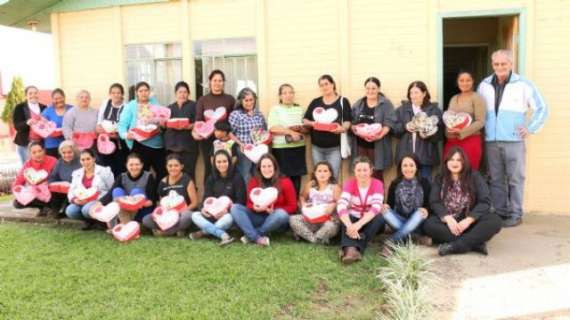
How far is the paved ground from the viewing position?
137 inches

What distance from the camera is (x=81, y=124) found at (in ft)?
21.6

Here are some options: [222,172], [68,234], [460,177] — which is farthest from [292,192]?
[68,234]

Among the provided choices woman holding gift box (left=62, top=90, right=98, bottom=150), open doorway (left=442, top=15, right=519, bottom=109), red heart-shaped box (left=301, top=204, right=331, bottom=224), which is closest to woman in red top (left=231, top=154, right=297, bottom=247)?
red heart-shaped box (left=301, top=204, right=331, bottom=224)

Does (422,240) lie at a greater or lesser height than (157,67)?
lesser

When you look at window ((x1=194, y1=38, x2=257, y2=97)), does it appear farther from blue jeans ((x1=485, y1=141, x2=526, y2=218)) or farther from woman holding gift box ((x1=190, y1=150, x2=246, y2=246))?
blue jeans ((x1=485, y1=141, x2=526, y2=218))

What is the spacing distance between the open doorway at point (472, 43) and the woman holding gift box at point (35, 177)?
5939 millimetres

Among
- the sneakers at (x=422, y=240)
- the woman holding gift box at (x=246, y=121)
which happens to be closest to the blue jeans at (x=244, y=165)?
the woman holding gift box at (x=246, y=121)

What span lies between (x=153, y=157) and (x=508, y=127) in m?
4.20

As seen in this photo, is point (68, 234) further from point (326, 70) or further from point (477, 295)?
point (477, 295)

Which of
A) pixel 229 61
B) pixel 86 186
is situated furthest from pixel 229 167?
pixel 229 61

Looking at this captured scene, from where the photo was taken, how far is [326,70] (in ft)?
21.6

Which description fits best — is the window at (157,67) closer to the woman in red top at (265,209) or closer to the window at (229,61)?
the window at (229,61)

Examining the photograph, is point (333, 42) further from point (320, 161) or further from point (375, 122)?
point (320, 161)

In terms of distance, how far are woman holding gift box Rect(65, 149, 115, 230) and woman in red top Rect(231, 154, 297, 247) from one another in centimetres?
172
